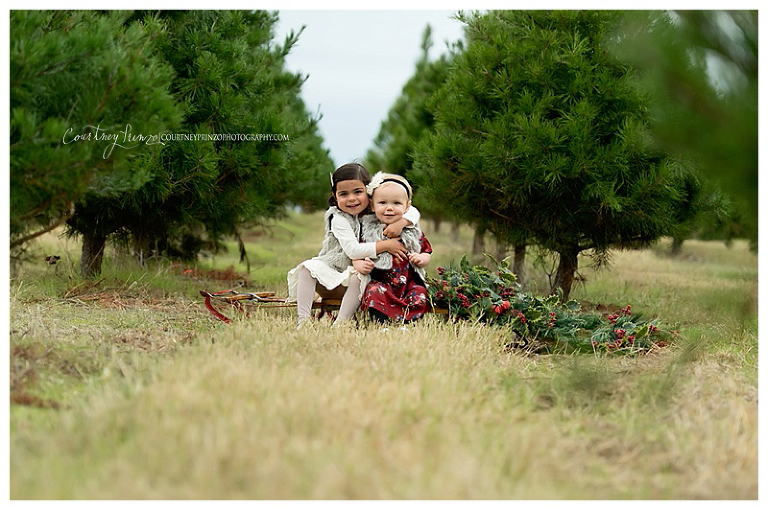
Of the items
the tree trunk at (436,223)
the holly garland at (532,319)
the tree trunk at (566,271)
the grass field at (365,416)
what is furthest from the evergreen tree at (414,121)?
the grass field at (365,416)

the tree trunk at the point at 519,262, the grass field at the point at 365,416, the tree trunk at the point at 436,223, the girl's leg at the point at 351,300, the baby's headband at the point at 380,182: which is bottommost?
the grass field at the point at 365,416

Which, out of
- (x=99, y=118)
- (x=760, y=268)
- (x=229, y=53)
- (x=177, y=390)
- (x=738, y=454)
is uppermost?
(x=229, y=53)

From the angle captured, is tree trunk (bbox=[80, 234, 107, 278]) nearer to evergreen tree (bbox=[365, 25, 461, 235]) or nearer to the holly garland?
the holly garland

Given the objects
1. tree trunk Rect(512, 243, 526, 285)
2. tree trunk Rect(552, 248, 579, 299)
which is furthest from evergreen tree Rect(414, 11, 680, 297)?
tree trunk Rect(512, 243, 526, 285)

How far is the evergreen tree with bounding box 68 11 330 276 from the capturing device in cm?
668

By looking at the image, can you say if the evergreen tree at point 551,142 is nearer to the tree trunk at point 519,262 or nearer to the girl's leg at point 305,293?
the tree trunk at point 519,262

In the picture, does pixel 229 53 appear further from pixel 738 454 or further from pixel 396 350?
pixel 738 454

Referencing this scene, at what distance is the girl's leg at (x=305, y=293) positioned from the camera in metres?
5.27

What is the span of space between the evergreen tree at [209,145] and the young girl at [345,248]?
174 cm

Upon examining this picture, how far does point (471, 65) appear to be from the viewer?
7527 millimetres

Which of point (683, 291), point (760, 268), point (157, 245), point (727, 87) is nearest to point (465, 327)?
point (760, 268)

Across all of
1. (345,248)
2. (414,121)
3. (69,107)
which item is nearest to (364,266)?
(345,248)

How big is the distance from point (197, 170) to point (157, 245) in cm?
282

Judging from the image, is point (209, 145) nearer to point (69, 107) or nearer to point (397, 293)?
point (397, 293)
